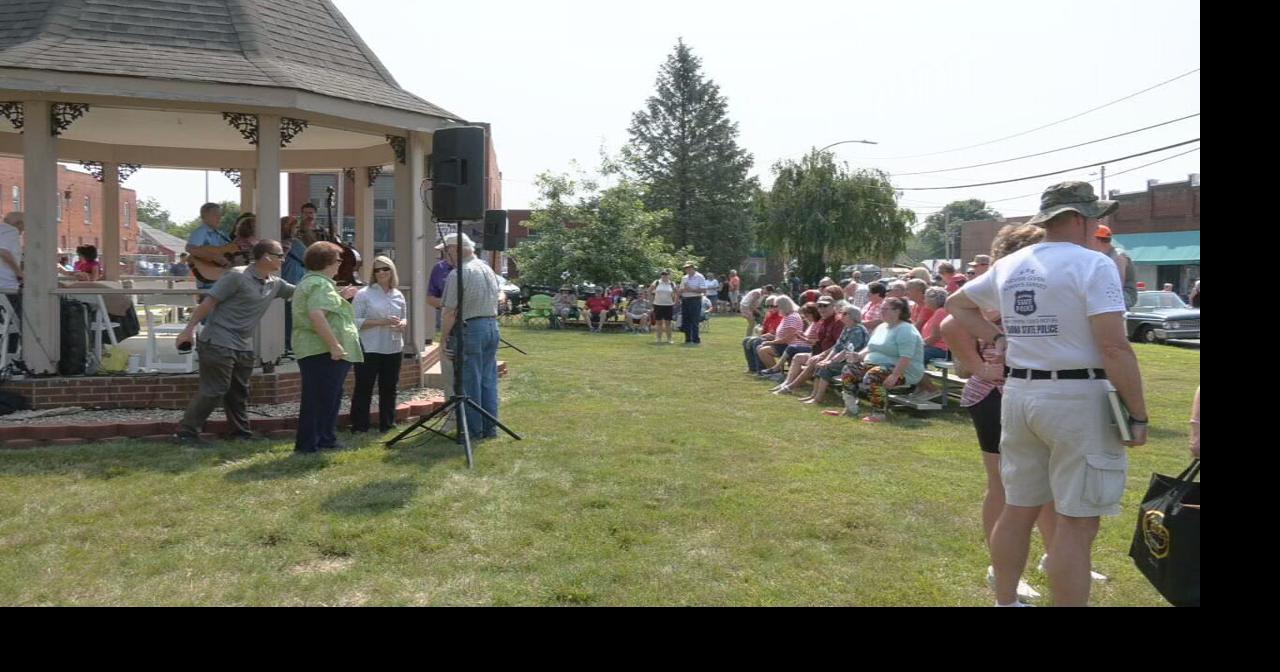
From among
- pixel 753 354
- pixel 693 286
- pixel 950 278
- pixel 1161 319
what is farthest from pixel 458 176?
pixel 1161 319

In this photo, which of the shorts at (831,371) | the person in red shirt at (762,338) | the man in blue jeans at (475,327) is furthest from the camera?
the person in red shirt at (762,338)

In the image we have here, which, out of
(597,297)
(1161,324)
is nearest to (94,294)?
(597,297)

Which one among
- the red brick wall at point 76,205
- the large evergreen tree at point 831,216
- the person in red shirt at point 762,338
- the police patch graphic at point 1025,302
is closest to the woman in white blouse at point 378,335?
the police patch graphic at point 1025,302

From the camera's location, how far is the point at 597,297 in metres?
24.9

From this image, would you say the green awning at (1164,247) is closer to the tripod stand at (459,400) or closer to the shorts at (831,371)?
the shorts at (831,371)

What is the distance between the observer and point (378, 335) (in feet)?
27.9

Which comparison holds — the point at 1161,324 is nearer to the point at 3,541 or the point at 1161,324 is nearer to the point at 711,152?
the point at 3,541

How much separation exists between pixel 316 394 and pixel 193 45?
4.46 metres

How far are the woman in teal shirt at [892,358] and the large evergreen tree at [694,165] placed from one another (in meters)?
39.5

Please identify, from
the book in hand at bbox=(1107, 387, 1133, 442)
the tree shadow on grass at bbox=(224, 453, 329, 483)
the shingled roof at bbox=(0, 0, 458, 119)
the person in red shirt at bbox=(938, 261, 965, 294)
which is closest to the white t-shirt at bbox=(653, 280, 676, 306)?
the person in red shirt at bbox=(938, 261, 965, 294)

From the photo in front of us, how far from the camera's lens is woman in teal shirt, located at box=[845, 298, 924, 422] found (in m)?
9.80

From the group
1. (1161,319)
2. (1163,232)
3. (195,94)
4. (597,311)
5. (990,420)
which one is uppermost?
(1163,232)

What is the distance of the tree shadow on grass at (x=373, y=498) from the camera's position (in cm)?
598

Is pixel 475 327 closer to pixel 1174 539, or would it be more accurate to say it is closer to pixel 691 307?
pixel 1174 539
